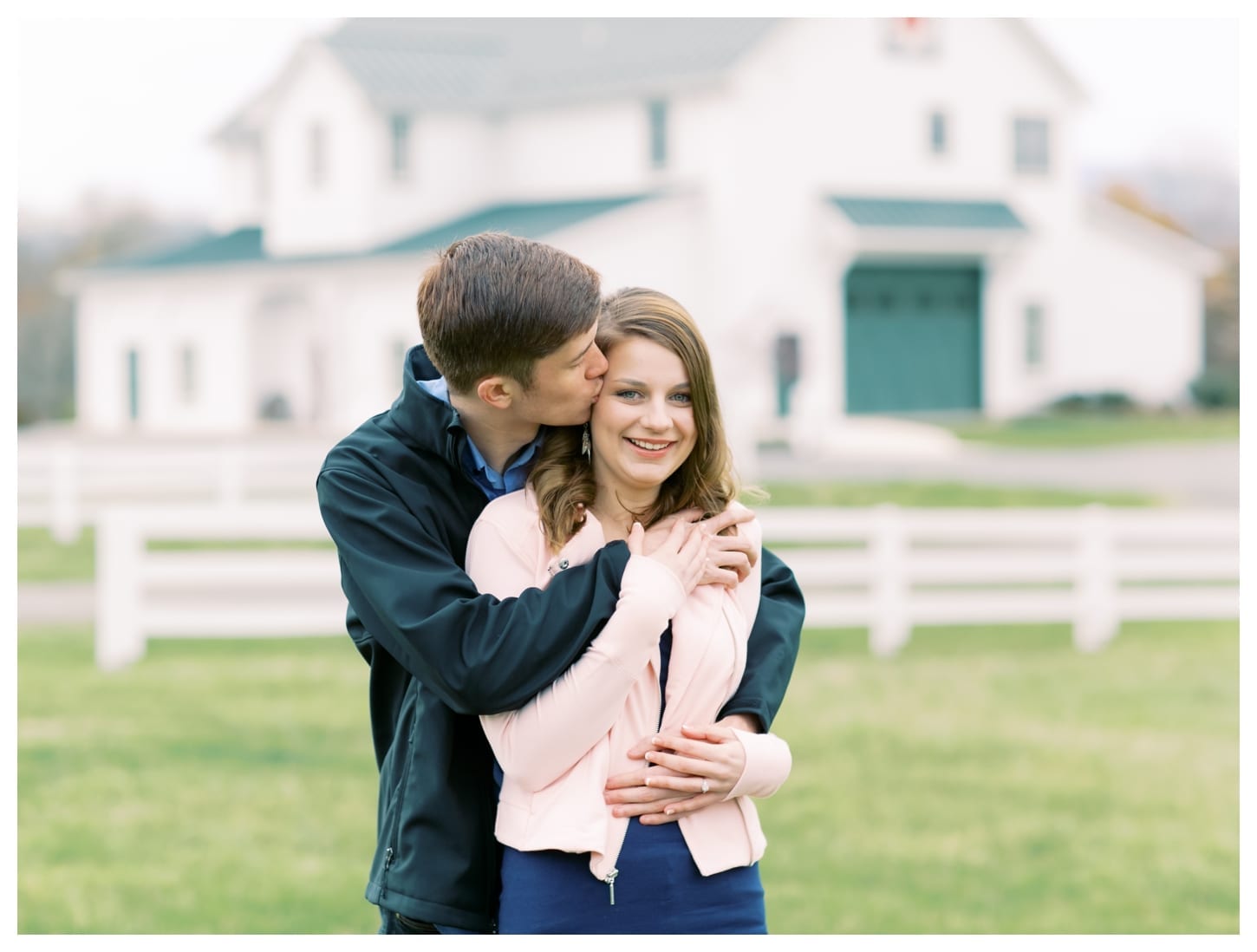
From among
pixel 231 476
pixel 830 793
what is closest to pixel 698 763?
pixel 830 793

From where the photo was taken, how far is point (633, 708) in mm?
3031

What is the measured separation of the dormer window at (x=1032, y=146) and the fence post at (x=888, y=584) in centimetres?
2650

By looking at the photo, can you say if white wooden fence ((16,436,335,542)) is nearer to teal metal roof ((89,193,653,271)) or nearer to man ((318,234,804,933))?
teal metal roof ((89,193,653,271))

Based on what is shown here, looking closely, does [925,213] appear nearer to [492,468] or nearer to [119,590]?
[119,590]

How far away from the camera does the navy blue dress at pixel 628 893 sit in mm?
3004


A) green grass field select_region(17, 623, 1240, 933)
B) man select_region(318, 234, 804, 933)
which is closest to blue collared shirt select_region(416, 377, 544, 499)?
man select_region(318, 234, 804, 933)

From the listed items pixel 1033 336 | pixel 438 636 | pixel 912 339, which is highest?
pixel 1033 336

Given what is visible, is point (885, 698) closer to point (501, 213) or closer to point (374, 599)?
point (374, 599)

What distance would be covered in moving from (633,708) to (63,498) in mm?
16797

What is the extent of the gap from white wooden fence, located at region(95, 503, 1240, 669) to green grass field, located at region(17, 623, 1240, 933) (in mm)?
316

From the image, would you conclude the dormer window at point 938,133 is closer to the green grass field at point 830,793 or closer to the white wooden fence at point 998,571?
the white wooden fence at point 998,571

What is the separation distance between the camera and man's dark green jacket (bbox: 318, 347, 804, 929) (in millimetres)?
2842

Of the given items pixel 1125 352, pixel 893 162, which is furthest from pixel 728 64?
pixel 1125 352

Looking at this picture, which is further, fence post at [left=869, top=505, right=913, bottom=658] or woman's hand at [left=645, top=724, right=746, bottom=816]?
fence post at [left=869, top=505, right=913, bottom=658]
